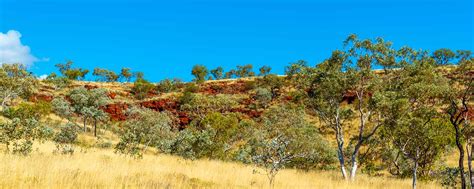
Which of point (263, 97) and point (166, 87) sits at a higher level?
point (166, 87)

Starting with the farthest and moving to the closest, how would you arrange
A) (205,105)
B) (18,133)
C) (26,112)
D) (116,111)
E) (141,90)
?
1. (141,90)
2. (205,105)
3. (116,111)
4. (26,112)
5. (18,133)

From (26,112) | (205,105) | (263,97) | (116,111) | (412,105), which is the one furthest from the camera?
(263,97)

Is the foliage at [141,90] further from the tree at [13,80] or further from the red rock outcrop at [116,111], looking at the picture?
the tree at [13,80]

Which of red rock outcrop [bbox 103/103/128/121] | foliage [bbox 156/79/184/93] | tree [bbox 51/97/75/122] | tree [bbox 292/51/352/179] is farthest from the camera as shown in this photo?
foliage [bbox 156/79/184/93]

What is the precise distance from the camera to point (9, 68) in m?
42.9

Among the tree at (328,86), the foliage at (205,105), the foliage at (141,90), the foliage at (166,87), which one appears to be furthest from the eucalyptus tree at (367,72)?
the foliage at (166,87)

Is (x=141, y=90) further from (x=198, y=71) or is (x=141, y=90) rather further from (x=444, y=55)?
(x=444, y=55)

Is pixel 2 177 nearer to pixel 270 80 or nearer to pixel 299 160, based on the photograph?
pixel 299 160

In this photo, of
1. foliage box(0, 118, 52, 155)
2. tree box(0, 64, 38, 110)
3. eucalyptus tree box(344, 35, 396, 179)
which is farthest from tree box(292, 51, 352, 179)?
tree box(0, 64, 38, 110)

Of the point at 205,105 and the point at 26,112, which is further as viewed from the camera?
the point at 205,105

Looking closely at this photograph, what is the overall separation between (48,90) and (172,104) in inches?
1030

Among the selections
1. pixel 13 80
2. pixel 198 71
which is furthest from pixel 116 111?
pixel 198 71

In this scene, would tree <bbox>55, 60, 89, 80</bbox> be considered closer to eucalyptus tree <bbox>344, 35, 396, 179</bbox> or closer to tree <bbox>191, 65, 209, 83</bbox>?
tree <bbox>191, 65, 209, 83</bbox>

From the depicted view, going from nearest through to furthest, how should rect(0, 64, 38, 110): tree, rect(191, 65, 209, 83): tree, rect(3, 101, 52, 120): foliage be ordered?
rect(3, 101, 52, 120): foliage < rect(0, 64, 38, 110): tree < rect(191, 65, 209, 83): tree
